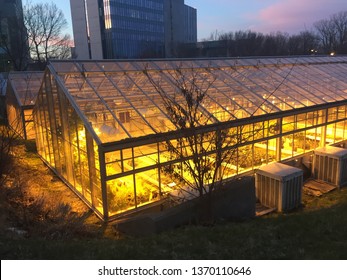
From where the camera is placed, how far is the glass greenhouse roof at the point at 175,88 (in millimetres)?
11188

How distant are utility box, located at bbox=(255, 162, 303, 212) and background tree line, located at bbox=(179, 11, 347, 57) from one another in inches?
2358

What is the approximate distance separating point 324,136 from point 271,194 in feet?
21.1

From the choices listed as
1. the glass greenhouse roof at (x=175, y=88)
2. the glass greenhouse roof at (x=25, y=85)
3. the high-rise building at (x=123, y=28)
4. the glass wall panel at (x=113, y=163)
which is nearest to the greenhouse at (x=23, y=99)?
the glass greenhouse roof at (x=25, y=85)

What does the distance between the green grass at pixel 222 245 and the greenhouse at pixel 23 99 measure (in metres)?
16.1

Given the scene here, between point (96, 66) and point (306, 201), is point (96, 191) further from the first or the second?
point (306, 201)

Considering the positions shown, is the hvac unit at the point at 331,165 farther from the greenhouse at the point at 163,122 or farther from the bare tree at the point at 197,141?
the bare tree at the point at 197,141

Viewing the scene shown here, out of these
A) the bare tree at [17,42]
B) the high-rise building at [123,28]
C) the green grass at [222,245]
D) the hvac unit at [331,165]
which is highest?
the high-rise building at [123,28]

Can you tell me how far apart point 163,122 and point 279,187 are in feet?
17.8

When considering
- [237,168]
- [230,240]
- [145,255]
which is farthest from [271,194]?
[145,255]

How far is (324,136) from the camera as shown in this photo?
644 inches

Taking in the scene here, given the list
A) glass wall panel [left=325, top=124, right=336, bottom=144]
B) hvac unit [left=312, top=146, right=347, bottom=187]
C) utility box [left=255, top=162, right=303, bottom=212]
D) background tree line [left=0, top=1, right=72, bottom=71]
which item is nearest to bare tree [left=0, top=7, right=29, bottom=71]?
background tree line [left=0, top=1, right=72, bottom=71]

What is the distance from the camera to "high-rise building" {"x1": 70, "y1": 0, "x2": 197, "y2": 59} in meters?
78.8

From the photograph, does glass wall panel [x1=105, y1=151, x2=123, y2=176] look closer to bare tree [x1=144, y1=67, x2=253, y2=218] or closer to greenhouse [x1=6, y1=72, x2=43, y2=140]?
bare tree [x1=144, y1=67, x2=253, y2=218]

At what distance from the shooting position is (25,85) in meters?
23.6
